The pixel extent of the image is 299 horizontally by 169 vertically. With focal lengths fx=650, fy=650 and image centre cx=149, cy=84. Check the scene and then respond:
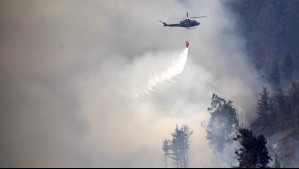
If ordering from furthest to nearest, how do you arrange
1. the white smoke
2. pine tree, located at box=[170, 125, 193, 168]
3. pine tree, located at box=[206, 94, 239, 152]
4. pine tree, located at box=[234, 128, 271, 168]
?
1. the white smoke
2. pine tree, located at box=[170, 125, 193, 168]
3. pine tree, located at box=[206, 94, 239, 152]
4. pine tree, located at box=[234, 128, 271, 168]

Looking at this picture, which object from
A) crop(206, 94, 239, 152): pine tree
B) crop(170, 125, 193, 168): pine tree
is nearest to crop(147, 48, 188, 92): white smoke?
crop(170, 125, 193, 168): pine tree

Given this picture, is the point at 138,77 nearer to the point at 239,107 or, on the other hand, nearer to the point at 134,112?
the point at 134,112

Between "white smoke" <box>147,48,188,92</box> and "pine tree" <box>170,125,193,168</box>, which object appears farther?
"white smoke" <box>147,48,188,92</box>

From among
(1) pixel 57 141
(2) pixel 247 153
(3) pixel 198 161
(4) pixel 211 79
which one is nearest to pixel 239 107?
(4) pixel 211 79

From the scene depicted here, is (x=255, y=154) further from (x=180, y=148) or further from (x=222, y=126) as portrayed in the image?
(x=180, y=148)

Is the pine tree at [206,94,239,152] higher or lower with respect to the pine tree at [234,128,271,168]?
higher

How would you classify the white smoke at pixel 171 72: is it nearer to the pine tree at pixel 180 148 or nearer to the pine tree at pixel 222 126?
A: the pine tree at pixel 180 148

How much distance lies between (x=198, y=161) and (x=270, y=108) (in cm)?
2041

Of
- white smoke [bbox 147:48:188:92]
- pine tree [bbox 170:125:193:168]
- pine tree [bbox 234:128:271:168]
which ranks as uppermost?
white smoke [bbox 147:48:188:92]

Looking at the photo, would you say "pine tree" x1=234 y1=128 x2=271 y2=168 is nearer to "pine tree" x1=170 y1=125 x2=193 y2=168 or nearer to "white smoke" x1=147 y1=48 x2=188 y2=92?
"pine tree" x1=170 y1=125 x2=193 y2=168

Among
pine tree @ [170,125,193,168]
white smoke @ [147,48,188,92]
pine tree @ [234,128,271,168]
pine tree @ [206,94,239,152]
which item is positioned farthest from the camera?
white smoke @ [147,48,188,92]

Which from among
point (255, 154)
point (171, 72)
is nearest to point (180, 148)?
point (171, 72)

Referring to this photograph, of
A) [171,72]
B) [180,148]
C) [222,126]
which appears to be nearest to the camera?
[222,126]

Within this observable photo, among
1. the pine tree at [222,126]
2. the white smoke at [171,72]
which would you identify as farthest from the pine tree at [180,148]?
the white smoke at [171,72]
